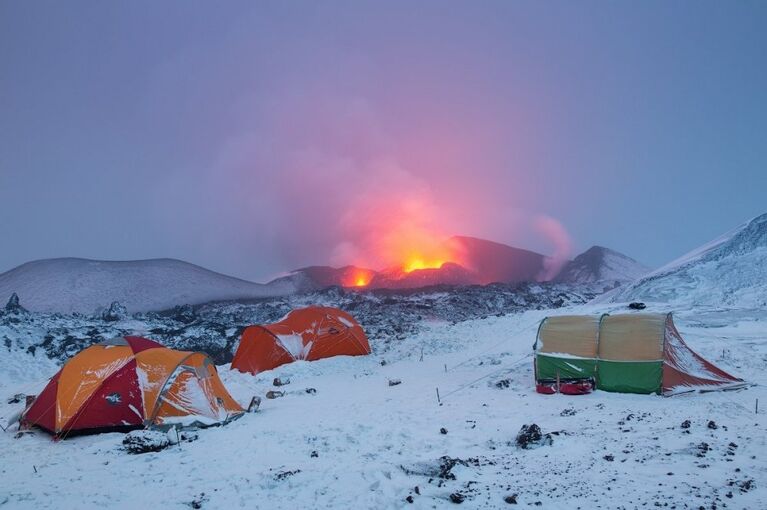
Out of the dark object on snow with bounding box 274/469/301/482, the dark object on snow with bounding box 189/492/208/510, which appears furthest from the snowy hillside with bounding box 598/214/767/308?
the dark object on snow with bounding box 189/492/208/510

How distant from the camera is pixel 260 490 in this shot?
25.0 feet

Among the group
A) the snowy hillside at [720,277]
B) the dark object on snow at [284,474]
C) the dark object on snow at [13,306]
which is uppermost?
the snowy hillside at [720,277]

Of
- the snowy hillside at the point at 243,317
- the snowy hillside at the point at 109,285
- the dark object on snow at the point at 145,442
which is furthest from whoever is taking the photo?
the snowy hillside at the point at 109,285

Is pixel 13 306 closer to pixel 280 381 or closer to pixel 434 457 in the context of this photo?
pixel 280 381

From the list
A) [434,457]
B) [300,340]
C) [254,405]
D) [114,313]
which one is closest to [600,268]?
[300,340]

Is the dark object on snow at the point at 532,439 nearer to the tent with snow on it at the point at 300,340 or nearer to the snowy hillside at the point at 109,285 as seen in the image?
the tent with snow on it at the point at 300,340

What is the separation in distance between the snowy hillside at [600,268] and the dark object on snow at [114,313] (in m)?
59.4

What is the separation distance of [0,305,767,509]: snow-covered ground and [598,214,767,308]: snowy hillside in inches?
508

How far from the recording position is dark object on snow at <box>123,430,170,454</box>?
388 inches

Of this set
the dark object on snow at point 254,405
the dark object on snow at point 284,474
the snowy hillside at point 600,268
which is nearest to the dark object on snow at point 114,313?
the dark object on snow at point 254,405

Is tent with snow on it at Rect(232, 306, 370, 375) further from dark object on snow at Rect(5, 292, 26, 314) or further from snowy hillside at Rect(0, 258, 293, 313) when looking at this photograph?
snowy hillside at Rect(0, 258, 293, 313)

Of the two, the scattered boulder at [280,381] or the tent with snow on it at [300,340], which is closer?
the scattered boulder at [280,381]

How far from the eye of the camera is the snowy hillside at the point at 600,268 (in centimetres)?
6912

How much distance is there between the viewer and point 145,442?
999 centimetres
